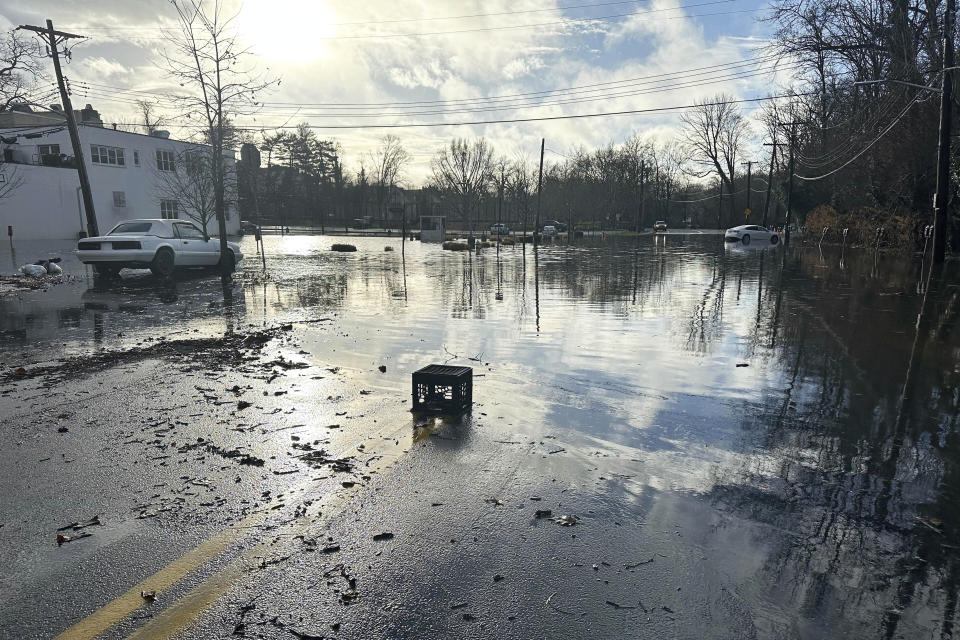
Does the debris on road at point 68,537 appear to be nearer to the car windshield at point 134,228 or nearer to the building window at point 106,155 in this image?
the car windshield at point 134,228

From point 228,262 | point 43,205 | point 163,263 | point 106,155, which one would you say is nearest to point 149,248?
Answer: point 163,263

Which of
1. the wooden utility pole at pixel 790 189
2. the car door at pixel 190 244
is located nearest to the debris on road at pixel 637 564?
the car door at pixel 190 244

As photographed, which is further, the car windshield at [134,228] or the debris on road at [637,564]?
the car windshield at [134,228]

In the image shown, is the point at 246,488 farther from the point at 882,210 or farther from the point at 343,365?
the point at 882,210

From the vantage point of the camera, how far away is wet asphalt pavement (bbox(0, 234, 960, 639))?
2.93 metres

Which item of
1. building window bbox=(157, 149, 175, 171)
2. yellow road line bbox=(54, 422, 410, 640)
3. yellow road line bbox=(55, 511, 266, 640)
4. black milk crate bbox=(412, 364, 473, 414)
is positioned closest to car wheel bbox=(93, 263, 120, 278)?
black milk crate bbox=(412, 364, 473, 414)

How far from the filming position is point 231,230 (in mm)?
60094

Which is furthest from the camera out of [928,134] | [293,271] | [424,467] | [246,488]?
[928,134]

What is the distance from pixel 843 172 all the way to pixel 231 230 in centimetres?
5325

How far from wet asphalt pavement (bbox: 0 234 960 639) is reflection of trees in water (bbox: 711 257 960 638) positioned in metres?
0.02

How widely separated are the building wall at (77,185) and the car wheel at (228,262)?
18396 millimetres

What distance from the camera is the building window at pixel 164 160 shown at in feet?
164

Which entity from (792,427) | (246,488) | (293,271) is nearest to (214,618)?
(246,488)

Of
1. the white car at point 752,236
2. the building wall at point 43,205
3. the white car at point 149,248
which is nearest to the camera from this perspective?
the white car at point 149,248
